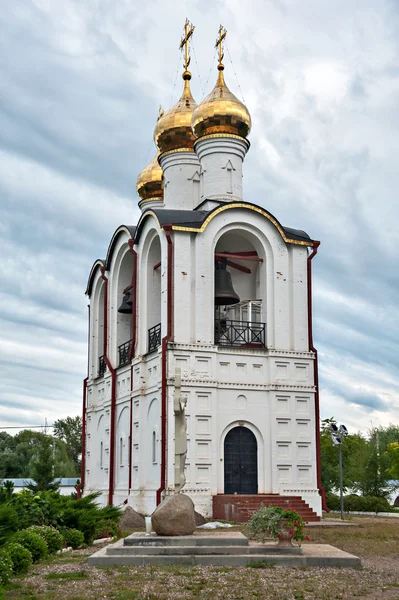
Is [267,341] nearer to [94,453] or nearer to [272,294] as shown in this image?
[272,294]

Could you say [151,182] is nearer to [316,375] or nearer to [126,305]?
[126,305]

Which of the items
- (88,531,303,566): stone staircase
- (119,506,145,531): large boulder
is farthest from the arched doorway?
(88,531,303,566): stone staircase

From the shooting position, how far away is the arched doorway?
76.2ft

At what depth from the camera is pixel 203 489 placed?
2252cm

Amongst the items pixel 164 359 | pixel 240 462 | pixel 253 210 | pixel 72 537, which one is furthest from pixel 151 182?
pixel 72 537

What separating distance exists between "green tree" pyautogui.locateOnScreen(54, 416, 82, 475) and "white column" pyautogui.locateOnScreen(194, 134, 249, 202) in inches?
1832

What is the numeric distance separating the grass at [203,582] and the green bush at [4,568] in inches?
5.4

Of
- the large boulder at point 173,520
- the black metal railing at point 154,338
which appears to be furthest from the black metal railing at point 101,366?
the large boulder at point 173,520

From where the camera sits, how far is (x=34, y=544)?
40.5 feet

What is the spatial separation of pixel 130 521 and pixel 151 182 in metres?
16.5

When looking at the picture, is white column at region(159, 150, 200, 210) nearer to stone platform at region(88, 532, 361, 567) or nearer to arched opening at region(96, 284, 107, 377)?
arched opening at region(96, 284, 107, 377)

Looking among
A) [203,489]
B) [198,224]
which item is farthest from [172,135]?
[203,489]

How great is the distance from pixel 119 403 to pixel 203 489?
6.13 m

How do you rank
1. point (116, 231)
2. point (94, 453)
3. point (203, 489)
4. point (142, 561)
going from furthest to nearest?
point (94, 453) < point (116, 231) < point (203, 489) < point (142, 561)
